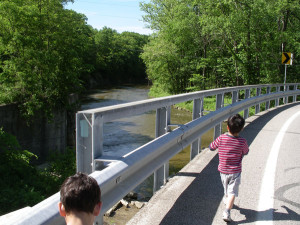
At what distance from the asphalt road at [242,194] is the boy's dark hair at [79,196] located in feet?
5.99

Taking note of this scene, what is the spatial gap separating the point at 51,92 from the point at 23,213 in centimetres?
1807

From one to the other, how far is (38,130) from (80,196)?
17793 mm

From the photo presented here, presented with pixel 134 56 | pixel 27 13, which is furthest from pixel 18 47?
pixel 134 56

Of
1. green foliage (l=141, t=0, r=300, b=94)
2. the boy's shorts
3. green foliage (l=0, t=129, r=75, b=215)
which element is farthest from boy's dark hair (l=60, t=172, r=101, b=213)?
green foliage (l=141, t=0, r=300, b=94)

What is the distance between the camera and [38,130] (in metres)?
18.4

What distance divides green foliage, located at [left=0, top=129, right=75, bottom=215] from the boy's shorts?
26.2 feet

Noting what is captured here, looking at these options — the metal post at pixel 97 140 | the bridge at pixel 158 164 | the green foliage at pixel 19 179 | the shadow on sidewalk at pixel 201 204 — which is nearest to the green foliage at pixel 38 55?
the green foliage at pixel 19 179

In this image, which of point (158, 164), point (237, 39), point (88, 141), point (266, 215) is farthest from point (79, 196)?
point (237, 39)

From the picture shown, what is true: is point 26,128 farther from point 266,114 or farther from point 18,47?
point 266,114

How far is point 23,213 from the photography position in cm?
159

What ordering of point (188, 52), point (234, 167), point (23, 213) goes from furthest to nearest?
point (188, 52) < point (234, 167) < point (23, 213)

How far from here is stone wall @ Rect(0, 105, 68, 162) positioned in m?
16.8

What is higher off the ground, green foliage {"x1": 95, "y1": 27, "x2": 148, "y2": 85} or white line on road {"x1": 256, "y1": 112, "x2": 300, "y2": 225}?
green foliage {"x1": 95, "y1": 27, "x2": 148, "y2": 85}

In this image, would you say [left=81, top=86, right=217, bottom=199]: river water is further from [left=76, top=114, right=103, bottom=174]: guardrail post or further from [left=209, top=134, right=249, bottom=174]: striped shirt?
[left=76, top=114, right=103, bottom=174]: guardrail post
